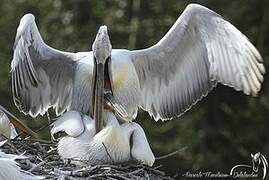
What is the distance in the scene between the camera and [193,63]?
8094mm

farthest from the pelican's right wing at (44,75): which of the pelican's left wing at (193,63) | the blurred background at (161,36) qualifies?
the blurred background at (161,36)

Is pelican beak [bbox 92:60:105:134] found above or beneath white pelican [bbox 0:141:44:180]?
above

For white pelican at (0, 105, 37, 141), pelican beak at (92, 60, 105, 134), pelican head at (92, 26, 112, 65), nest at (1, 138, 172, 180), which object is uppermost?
pelican head at (92, 26, 112, 65)

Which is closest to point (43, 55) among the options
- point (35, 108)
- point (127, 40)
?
point (35, 108)

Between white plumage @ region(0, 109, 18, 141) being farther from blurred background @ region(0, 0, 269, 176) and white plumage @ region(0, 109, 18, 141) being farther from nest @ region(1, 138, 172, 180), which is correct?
blurred background @ region(0, 0, 269, 176)

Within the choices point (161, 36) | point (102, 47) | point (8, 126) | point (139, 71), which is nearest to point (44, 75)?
point (8, 126)

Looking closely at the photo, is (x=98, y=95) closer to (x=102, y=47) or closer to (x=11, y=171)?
(x=102, y=47)

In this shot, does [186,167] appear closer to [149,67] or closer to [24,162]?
[149,67]

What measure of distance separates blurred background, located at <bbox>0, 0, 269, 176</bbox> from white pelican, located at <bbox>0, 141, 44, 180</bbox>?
5343 mm

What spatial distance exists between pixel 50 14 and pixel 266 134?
2.55 meters

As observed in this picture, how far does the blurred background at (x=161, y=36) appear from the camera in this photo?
469 inches

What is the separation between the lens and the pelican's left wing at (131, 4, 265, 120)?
301 inches

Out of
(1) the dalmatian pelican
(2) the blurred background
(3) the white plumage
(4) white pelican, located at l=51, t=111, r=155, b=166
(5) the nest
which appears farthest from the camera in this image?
(2) the blurred background

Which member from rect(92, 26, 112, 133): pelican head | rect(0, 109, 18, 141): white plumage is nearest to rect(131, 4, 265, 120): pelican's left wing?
rect(92, 26, 112, 133): pelican head
